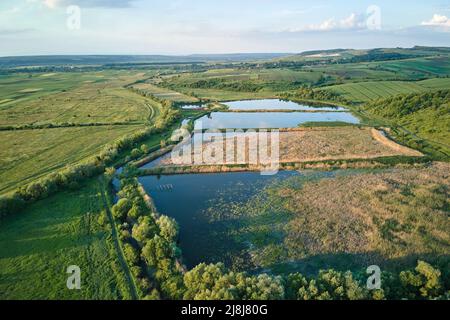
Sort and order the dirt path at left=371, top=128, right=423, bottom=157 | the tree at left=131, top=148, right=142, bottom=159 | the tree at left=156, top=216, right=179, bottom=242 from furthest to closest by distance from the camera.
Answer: the tree at left=131, top=148, right=142, bottom=159
the dirt path at left=371, top=128, right=423, bottom=157
the tree at left=156, top=216, right=179, bottom=242

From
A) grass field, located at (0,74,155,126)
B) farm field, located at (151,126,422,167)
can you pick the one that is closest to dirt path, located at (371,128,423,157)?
farm field, located at (151,126,422,167)

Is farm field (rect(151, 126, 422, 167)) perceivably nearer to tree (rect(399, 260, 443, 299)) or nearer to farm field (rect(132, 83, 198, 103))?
tree (rect(399, 260, 443, 299))

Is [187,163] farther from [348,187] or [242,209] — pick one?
[348,187]

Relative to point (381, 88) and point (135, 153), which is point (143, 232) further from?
point (381, 88)

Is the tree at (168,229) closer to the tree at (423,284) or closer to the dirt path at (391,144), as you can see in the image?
the tree at (423,284)

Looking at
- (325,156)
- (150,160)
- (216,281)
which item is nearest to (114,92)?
(150,160)

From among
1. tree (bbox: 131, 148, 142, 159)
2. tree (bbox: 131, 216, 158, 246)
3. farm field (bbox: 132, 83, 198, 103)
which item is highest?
farm field (bbox: 132, 83, 198, 103)

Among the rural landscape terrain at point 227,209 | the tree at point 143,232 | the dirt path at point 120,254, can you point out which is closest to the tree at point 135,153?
the rural landscape terrain at point 227,209
